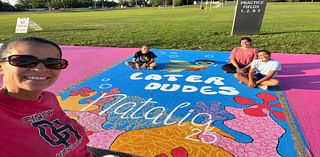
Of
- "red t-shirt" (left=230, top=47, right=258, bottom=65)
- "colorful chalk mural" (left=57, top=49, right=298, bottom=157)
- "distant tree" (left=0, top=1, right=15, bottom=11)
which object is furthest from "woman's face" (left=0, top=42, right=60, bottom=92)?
"distant tree" (left=0, top=1, right=15, bottom=11)

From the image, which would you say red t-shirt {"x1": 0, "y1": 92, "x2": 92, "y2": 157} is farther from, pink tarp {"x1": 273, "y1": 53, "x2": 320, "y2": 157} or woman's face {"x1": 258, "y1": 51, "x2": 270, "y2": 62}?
woman's face {"x1": 258, "y1": 51, "x2": 270, "y2": 62}

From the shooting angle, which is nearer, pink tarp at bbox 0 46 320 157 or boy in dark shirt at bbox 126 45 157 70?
pink tarp at bbox 0 46 320 157

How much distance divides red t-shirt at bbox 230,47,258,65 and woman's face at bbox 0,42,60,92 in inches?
197

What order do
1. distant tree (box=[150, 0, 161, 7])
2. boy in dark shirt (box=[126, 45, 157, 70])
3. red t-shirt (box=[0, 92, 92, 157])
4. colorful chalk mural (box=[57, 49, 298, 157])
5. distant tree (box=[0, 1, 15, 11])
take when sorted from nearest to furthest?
red t-shirt (box=[0, 92, 92, 157]) → colorful chalk mural (box=[57, 49, 298, 157]) → boy in dark shirt (box=[126, 45, 157, 70]) → distant tree (box=[0, 1, 15, 11]) → distant tree (box=[150, 0, 161, 7])

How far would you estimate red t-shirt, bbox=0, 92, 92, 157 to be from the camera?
152 centimetres

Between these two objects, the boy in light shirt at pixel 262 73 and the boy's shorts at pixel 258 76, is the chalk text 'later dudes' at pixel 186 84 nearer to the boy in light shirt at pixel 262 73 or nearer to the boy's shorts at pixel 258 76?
the boy in light shirt at pixel 262 73

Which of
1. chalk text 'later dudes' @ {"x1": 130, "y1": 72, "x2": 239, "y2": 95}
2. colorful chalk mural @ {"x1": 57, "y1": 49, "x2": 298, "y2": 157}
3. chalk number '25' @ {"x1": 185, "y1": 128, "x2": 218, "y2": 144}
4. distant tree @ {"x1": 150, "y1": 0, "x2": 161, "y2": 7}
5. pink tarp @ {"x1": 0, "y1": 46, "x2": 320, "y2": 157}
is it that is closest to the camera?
colorful chalk mural @ {"x1": 57, "y1": 49, "x2": 298, "y2": 157}

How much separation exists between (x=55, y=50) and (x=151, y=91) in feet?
11.3

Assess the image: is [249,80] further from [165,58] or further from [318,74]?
[165,58]

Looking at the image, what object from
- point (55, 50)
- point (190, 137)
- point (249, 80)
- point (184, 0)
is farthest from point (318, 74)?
point (184, 0)

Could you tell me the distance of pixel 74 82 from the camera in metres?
5.71

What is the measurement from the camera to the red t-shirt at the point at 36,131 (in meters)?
1.52

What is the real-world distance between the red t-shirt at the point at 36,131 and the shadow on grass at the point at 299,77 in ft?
14.6

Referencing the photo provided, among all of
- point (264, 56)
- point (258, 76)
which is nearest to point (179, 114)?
point (258, 76)
